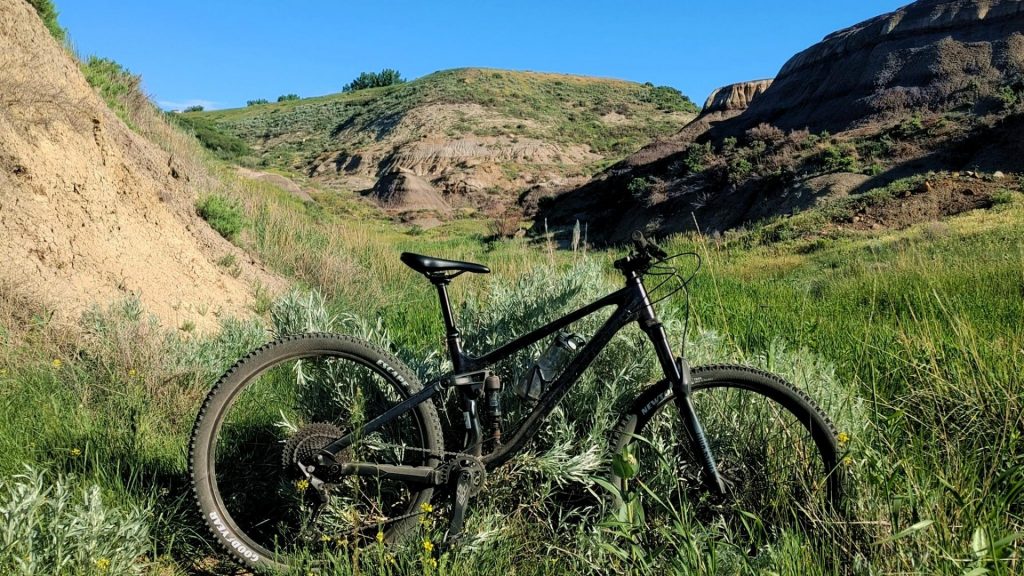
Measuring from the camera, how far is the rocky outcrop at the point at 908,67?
797 inches

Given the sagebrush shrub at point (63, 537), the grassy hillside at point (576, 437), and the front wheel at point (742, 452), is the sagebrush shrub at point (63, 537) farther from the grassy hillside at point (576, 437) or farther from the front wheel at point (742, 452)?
the front wheel at point (742, 452)

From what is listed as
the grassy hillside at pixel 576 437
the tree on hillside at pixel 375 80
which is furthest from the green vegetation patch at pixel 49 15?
the tree on hillside at pixel 375 80

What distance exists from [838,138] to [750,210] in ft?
13.8

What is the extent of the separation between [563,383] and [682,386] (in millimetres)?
449

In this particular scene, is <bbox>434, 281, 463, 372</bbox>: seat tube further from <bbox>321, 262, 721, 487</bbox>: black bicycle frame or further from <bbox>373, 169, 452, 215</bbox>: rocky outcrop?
<bbox>373, 169, 452, 215</bbox>: rocky outcrop

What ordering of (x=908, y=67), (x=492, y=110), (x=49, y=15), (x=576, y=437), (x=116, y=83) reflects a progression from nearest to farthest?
(x=576, y=437) → (x=49, y=15) → (x=116, y=83) → (x=908, y=67) → (x=492, y=110)

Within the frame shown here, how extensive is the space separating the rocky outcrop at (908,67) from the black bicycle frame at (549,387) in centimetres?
2185

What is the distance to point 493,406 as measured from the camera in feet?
8.36

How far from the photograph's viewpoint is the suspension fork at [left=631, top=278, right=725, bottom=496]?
2.37 meters

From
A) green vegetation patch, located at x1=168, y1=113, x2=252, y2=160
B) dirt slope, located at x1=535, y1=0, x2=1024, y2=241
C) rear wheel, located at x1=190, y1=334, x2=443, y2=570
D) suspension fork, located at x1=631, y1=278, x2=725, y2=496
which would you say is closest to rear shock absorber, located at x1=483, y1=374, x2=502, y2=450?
rear wheel, located at x1=190, y1=334, x2=443, y2=570

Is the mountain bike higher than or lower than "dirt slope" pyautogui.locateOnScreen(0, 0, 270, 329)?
lower

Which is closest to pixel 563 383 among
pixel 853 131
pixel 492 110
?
pixel 853 131

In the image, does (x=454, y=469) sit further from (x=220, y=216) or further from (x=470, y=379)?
(x=220, y=216)

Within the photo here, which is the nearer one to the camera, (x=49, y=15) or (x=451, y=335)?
(x=451, y=335)
